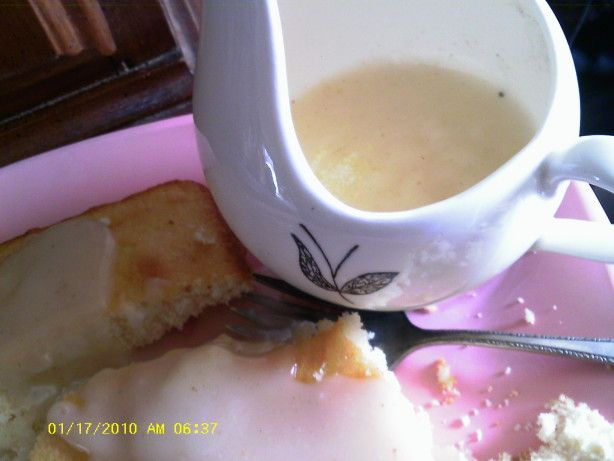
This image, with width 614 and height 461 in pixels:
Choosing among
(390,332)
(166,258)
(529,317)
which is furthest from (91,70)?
(529,317)

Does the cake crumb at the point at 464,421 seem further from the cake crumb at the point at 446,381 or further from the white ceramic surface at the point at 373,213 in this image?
the white ceramic surface at the point at 373,213

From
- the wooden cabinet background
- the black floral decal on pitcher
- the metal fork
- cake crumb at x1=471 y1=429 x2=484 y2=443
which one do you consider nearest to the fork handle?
the metal fork

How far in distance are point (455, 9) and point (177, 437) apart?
2.02 feet

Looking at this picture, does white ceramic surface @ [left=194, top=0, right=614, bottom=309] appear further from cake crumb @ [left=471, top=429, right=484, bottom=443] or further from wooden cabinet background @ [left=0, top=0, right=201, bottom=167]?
wooden cabinet background @ [left=0, top=0, right=201, bottom=167]

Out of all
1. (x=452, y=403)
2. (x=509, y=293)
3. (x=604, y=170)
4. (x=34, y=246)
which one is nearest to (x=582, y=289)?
(x=509, y=293)

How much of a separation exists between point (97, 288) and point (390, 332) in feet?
1.27

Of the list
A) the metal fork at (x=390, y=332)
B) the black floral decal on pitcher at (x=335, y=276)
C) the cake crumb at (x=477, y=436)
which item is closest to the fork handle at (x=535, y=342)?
the metal fork at (x=390, y=332)

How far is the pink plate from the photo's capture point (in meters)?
0.81

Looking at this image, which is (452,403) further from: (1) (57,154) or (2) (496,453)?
(1) (57,154)

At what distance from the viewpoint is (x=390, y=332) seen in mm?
870

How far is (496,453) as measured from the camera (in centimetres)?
79

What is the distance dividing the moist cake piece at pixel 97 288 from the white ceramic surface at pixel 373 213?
0.18m

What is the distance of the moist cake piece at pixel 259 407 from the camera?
2.47 ft

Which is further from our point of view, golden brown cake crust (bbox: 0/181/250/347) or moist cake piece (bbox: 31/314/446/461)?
golden brown cake crust (bbox: 0/181/250/347)
